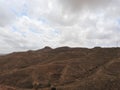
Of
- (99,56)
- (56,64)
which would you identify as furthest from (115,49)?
(56,64)

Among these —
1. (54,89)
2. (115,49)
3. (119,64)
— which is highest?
(115,49)

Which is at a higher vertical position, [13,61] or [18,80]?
[13,61]

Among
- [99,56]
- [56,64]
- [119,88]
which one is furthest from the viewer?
[99,56]

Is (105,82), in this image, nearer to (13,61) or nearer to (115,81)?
(115,81)

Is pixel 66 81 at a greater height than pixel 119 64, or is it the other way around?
pixel 119 64

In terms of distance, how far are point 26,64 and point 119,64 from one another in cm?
3881

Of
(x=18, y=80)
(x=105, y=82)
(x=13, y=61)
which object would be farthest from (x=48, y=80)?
(x=13, y=61)

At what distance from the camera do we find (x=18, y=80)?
76.4m

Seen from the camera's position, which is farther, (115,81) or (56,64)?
(56,64)

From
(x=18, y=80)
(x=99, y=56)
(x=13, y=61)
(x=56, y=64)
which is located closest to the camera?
(x=18, y=80)

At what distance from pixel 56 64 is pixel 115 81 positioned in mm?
28603

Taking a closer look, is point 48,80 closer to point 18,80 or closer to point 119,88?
point 18,80

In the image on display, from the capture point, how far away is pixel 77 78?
72.9 metres

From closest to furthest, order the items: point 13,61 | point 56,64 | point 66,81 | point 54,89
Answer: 1. point 54,89
2. point 66,81
3. point 56,64
4. point 13,61
